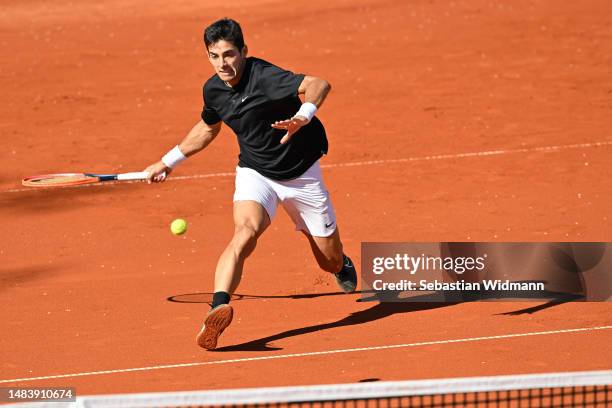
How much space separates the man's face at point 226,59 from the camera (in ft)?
29.9

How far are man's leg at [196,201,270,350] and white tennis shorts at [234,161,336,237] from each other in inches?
4.3

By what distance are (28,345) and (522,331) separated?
3.75 meters

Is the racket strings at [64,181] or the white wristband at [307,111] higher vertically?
the white wristband at [307,111]

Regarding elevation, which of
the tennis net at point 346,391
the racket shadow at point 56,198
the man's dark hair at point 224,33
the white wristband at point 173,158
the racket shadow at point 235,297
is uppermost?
the man's dark hair at point 224,33

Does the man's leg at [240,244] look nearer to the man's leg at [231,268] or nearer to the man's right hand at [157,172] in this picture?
the man's leg at [231,268]

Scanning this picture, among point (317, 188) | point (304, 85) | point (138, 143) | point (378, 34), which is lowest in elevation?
point (317, 188)

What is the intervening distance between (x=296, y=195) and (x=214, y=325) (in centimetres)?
130

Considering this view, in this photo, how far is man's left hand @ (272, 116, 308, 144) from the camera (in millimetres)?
8781

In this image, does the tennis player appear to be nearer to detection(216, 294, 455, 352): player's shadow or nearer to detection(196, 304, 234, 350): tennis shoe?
detection(196, 304, 234, 350): tennis shoe

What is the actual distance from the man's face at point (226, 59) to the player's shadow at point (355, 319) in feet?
6.48

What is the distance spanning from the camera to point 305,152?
31.4 ft

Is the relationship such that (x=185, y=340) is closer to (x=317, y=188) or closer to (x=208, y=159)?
(x=317, y=188)

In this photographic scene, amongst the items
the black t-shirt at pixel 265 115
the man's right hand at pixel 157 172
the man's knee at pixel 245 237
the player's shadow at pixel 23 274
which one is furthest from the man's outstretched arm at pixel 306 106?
the player's shadow at pixel 23 274

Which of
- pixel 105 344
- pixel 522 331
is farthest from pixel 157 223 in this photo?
pixel 522 331
